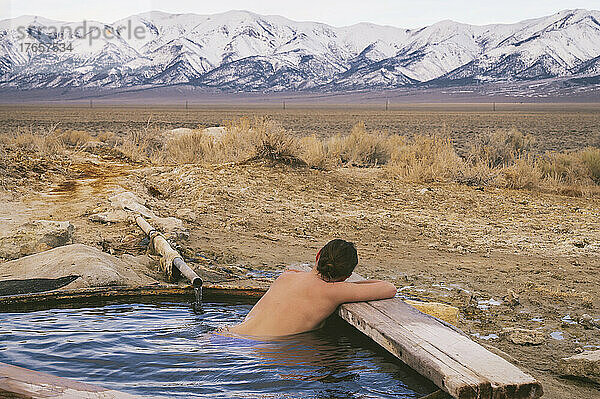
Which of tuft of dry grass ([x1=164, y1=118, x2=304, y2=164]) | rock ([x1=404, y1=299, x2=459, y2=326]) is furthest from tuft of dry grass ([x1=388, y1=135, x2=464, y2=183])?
rock ([x1=404, y1=299, x2=459, y2=326])

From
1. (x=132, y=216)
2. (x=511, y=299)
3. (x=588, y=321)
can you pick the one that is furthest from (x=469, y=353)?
(x=132, y=216)

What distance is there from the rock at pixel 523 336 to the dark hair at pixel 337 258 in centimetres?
149

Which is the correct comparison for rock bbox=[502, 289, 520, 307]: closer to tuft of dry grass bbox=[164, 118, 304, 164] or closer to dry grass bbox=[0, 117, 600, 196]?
dry grass bbox=[0, 117, 600, 196]

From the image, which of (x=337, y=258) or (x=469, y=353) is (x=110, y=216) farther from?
(x=469, y=353)

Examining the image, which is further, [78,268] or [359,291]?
[78,268]

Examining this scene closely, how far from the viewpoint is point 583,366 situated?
4582mm

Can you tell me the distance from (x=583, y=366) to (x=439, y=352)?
1307mm

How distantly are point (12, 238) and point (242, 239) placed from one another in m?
2.73

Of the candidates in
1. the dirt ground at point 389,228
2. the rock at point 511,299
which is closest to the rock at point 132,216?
the dirt ground at point 389,228

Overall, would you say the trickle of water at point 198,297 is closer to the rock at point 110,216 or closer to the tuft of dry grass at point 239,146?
the rock at point 110,216

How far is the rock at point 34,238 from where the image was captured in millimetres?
7266

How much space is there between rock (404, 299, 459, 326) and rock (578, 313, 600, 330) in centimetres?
101

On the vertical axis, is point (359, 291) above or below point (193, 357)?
above

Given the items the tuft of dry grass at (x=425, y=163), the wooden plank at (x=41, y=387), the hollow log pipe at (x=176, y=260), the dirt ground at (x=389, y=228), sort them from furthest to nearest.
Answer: the tuft of dry grass at (x=425, y=163), the dirt ground at (x=389, y=228), the hollow log pipe at (x=176, y=260), the wooden plank at (x=41, y=387)
